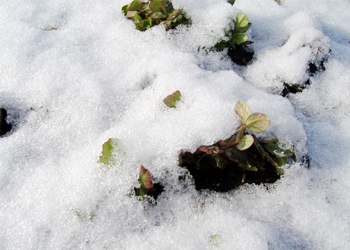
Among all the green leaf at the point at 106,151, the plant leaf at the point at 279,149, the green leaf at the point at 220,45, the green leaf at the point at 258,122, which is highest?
the green leaf at the point at 258,122

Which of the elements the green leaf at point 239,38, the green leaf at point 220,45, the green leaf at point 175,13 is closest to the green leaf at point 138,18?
the green leaf at point 175,13

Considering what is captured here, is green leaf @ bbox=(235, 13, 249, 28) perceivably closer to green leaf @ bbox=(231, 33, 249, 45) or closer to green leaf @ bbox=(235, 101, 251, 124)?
green leaf @ bbox=(231, 33, 249, 45)

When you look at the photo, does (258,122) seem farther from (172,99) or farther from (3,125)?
(3,125)

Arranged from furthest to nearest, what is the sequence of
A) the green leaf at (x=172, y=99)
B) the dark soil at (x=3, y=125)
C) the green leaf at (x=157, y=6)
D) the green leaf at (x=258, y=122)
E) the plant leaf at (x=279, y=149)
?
the green leaf at (x=157, y=6) < the dark soil at (x=3, y=125) < the green leaf at (x=172, y=99) < the plant leaf at (x=279, y=149) < the green leaf at (x=258, y=122)

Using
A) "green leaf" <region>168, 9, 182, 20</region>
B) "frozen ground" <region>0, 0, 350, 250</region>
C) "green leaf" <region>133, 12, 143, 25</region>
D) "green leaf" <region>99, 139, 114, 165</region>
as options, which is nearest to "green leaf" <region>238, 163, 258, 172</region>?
"frozen ground" <region>0, 0, 350, 250</region>

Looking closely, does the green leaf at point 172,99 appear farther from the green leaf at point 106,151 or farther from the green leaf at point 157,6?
the green leaf at point 157,6

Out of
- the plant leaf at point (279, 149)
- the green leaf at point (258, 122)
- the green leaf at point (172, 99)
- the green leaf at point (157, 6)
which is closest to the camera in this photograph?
the green leaf at point (258, 122)
